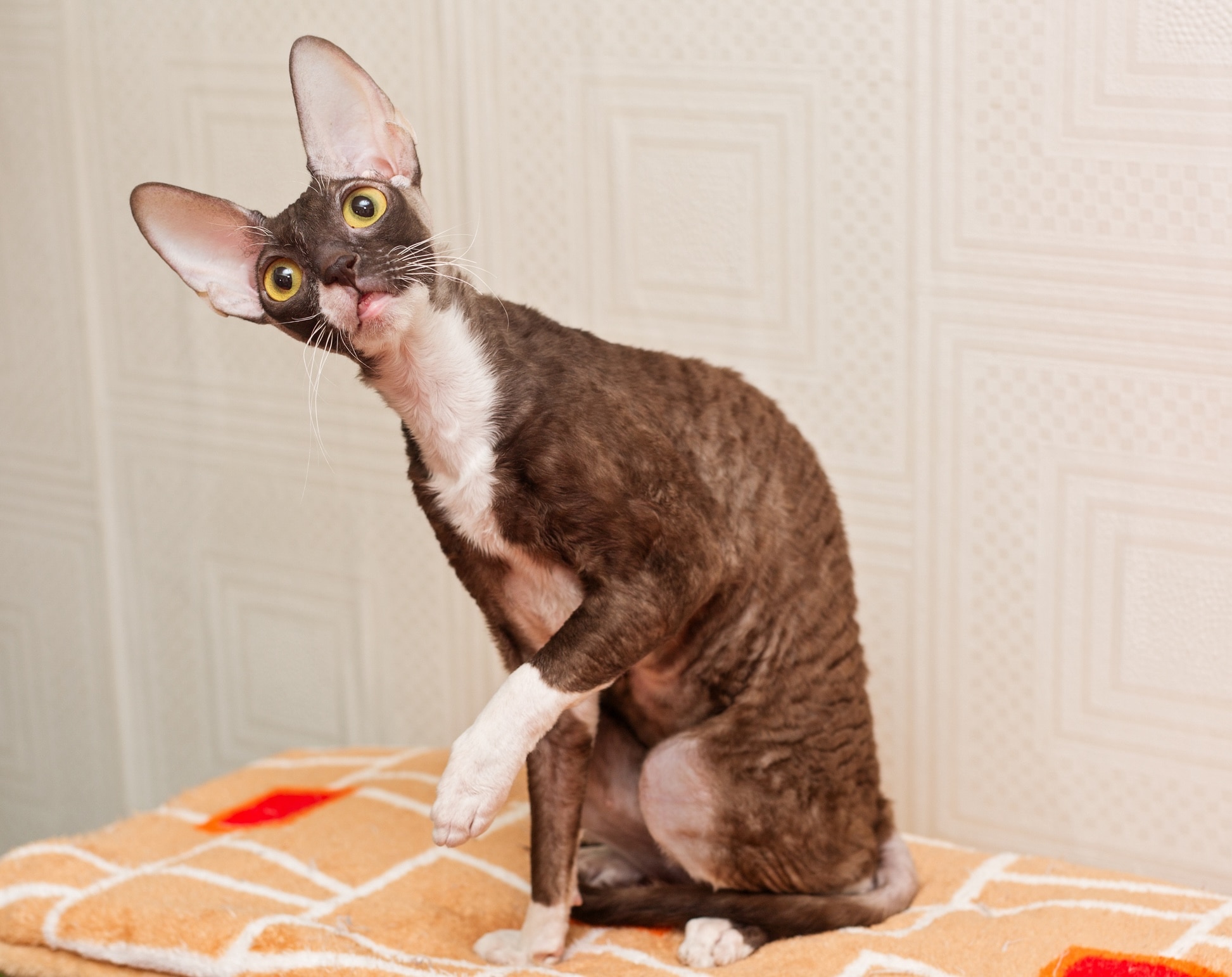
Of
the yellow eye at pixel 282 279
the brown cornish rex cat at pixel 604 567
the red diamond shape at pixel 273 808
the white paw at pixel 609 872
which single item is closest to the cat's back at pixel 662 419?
the brown cornish rex cat at pixel 604 567

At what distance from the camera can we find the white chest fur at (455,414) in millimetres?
1472

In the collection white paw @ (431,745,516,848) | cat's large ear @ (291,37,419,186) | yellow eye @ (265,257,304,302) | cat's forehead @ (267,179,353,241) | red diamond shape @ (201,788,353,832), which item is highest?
cat's large ear @ (291,37,419,186)

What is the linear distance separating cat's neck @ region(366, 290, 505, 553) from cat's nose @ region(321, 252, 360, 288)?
4.9 inches

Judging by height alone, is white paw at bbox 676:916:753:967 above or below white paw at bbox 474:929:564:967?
above

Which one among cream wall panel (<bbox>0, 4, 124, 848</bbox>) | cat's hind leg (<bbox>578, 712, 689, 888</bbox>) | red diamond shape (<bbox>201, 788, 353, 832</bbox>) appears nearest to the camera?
cat's hind leg (<bbox>578, 712, 689, 888</bbox>)

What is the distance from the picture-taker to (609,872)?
184cm

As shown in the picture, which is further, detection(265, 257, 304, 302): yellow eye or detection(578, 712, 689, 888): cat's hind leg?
detection(578, 712, 689, 888): cat's hind leg

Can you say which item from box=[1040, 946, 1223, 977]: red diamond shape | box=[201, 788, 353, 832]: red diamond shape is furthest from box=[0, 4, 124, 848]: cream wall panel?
box=[1040, 946, 1223, 977]: red diamond shape

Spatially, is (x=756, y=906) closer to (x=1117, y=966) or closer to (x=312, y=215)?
(x=1117, y=966)

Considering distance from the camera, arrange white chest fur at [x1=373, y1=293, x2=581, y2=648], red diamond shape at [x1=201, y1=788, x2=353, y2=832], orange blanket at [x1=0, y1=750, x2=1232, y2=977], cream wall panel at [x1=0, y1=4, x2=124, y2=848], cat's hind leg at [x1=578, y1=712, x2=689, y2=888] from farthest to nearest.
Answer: cream wall panel at [x1=0, y1=4, x2=124, y2=848]
red diamond shape at [x1=201, y1=788, x2=353, y2=832]
cat's hind leg at [x1=578, y1=712, x2=689, y2=888]
orange blanket at [x1=0, y1=750, x2=1232, y2=977]
white chest fur at [x1=373, y1=293, x2=581, y2=648]

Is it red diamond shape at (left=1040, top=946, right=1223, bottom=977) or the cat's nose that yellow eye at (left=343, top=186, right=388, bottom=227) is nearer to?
the cat's nose

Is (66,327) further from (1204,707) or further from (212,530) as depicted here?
(1204,707)

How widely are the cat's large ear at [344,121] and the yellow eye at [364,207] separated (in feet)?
0.14

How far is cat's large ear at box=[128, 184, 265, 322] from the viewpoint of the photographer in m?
1.38
